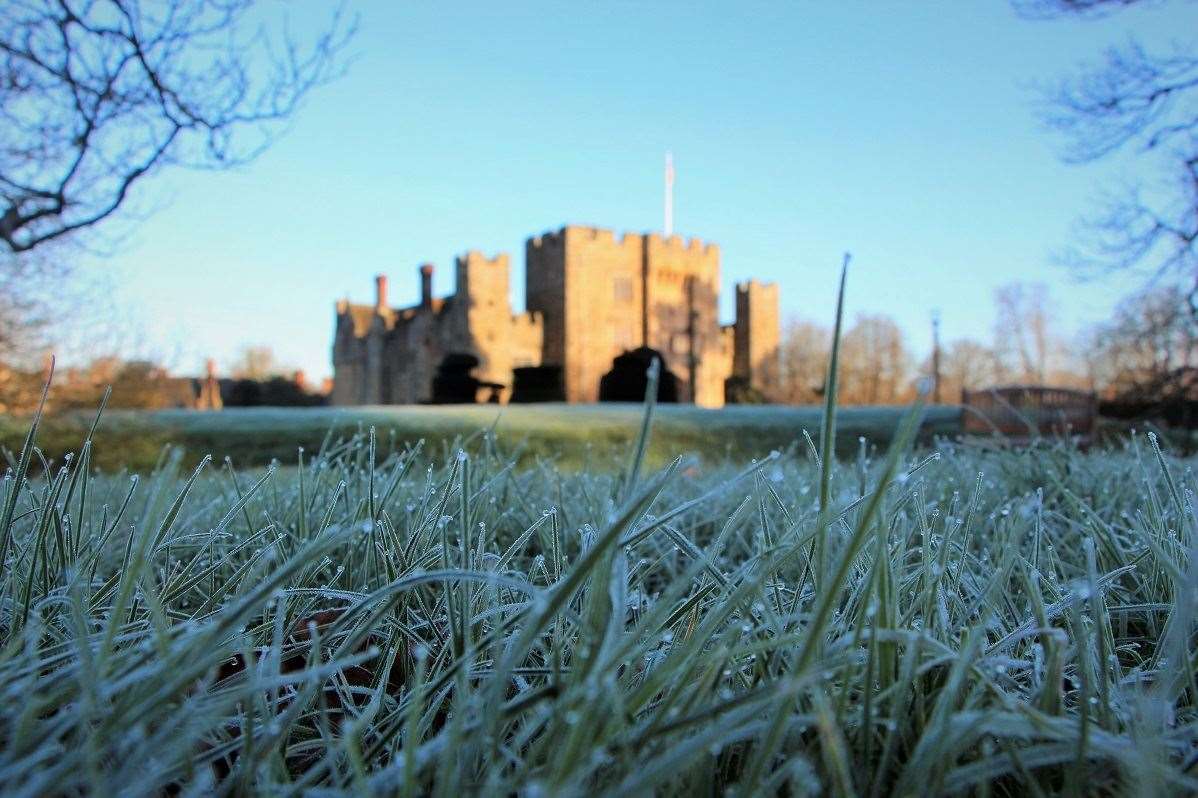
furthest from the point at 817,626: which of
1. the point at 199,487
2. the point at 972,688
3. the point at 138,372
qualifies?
the point at 138,372

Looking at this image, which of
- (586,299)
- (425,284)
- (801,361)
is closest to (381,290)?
(425,284)

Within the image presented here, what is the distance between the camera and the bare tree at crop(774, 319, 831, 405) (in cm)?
3253

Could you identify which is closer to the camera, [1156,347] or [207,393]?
[1156,347]

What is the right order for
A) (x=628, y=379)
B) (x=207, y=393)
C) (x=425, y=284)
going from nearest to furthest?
(x=628, y=379) < (x=207, y=393) < (x=425, y=284)

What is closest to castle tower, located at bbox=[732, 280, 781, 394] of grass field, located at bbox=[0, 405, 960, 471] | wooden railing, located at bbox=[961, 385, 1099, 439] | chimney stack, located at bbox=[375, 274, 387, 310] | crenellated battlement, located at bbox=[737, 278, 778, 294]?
crenellated battlement, located at bbox=[737, 278, 778, 294]

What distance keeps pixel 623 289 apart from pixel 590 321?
73.7 inches

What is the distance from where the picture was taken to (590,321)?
28578 millimetres

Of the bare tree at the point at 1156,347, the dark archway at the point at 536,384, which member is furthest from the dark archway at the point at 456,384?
the bare tree at the point at 1156,347

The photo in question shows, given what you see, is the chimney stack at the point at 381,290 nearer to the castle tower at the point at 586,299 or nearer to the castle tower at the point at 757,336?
the castle tower at the point at 586,299

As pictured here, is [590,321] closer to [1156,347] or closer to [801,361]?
[801,361]

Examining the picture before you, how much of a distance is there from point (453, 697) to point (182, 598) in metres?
0.43

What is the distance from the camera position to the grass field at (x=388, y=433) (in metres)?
5.39

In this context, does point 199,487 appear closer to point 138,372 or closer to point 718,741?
point 718,741

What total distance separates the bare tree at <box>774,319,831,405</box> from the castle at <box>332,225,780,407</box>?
1.05m
